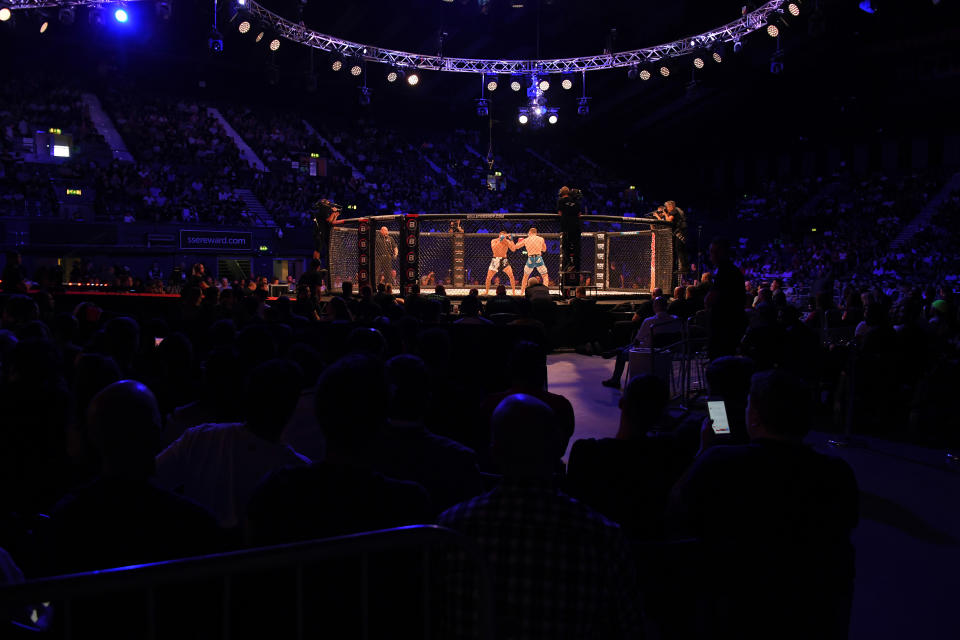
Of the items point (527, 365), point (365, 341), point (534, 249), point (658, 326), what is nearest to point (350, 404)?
point (527, 365)

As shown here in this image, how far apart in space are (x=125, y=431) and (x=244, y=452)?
74cm

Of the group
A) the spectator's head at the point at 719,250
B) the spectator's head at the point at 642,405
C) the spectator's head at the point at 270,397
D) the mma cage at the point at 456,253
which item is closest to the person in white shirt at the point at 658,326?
the spectator's head at the point at 719,250

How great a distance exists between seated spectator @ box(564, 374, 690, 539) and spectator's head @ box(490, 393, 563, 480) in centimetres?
107

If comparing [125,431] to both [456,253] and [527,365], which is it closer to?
[527,365]

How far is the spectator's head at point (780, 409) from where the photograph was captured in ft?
8.37

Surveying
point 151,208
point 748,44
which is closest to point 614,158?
point 748,44

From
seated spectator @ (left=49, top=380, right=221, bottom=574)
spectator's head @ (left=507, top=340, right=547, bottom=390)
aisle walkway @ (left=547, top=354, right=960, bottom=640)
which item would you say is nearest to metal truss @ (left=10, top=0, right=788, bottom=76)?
aisle walkway @ (left=547, top=354, right=960, bottom=640)

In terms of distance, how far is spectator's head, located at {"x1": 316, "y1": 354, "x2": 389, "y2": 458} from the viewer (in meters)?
2.05

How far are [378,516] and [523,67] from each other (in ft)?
78.9

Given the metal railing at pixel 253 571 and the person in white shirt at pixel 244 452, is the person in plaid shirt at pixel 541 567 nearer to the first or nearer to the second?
the metal railing at pixel 253 571

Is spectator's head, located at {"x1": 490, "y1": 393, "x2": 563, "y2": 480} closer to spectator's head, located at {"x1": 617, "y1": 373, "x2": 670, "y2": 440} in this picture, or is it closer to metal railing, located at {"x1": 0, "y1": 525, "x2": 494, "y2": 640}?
metal railing, located at {"x1": 0, "y1": 525, "x2": 494, "y2": 640}

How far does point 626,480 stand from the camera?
9.89 feet

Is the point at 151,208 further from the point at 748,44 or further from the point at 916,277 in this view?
the point at 916,277

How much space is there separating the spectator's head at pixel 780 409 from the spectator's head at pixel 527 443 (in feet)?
3.48
